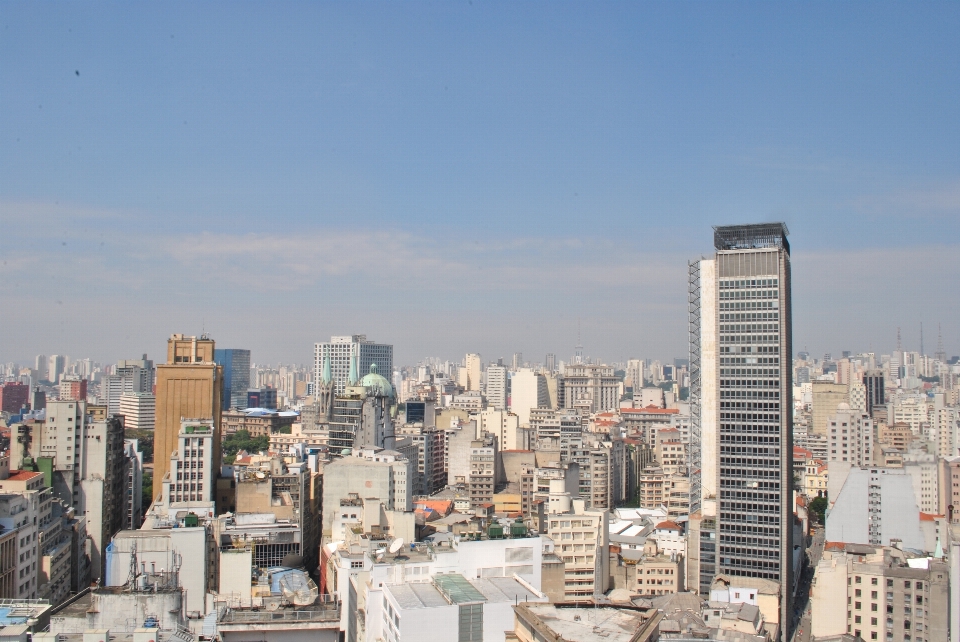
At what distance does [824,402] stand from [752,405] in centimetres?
3464

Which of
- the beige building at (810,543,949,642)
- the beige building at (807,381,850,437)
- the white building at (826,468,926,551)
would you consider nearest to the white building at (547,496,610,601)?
the beige building at (810,543,949,642)

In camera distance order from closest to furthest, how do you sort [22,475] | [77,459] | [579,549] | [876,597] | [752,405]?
[876,597] < [579,549] < [22,475] < [752,405] < [77,459]

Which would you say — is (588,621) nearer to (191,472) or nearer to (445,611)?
(445,611)

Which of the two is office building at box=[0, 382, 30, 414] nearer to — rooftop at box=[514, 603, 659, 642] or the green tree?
the green tree

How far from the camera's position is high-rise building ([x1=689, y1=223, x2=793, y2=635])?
24.2m

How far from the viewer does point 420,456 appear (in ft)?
125

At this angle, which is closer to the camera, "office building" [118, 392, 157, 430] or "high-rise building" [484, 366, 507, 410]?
"office building" [118, 392, 157, 430]

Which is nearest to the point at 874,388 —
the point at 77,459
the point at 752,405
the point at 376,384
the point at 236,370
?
the point at 376,384

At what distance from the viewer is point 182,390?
3055cm

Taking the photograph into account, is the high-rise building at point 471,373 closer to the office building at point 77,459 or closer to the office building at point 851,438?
the office building at point 851,438

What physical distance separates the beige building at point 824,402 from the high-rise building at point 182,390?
37.0 m

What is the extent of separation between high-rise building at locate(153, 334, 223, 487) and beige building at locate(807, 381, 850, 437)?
121ft

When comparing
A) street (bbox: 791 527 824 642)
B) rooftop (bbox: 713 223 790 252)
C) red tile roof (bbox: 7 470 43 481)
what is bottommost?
street (bbox: 791 527 824 642)

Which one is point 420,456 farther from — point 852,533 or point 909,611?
point 909,611
